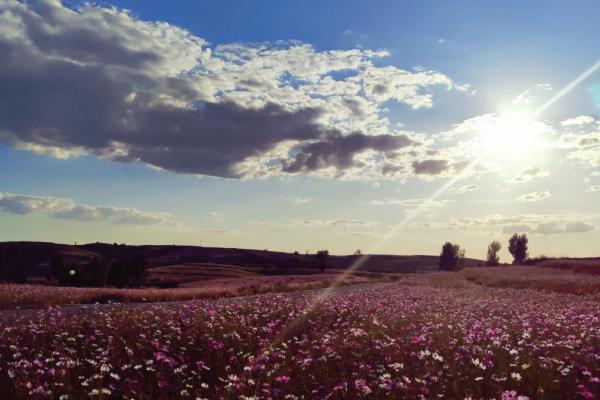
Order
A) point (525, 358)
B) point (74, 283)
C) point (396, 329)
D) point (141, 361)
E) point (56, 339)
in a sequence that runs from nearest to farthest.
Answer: point (525, 358)
point (141, 361)
point (56, 339)
point (396, 329)
point (74, 283)

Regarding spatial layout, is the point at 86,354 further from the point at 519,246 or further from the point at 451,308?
the point at 519,246

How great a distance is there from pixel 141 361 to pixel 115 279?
60.6 meters

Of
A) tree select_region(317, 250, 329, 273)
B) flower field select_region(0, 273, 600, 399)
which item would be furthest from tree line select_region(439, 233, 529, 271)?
flower field select_region(0, 273, 600, 399)

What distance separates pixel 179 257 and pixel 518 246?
4053 inches

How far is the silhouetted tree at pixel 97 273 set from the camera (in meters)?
64.3

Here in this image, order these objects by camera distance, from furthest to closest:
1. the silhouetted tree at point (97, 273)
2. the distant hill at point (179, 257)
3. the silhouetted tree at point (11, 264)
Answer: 1. the distant hill at point (179, 257)
2. the silhouetted tree at point (11, 264)
3. the silhouetted tree at point (97, 273)

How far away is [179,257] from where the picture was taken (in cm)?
17825

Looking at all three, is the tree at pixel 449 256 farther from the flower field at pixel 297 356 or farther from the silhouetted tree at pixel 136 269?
the flower field at pixel 297 356

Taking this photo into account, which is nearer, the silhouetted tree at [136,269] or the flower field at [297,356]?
the flower field at [297,356]

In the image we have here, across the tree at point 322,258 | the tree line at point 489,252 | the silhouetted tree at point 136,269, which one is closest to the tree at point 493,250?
the tree line at point 489,252

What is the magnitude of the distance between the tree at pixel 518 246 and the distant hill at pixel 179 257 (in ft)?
76.5

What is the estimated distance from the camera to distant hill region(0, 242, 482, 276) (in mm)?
135250

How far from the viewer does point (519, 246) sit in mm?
138375

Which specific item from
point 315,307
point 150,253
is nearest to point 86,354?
point 315,307
